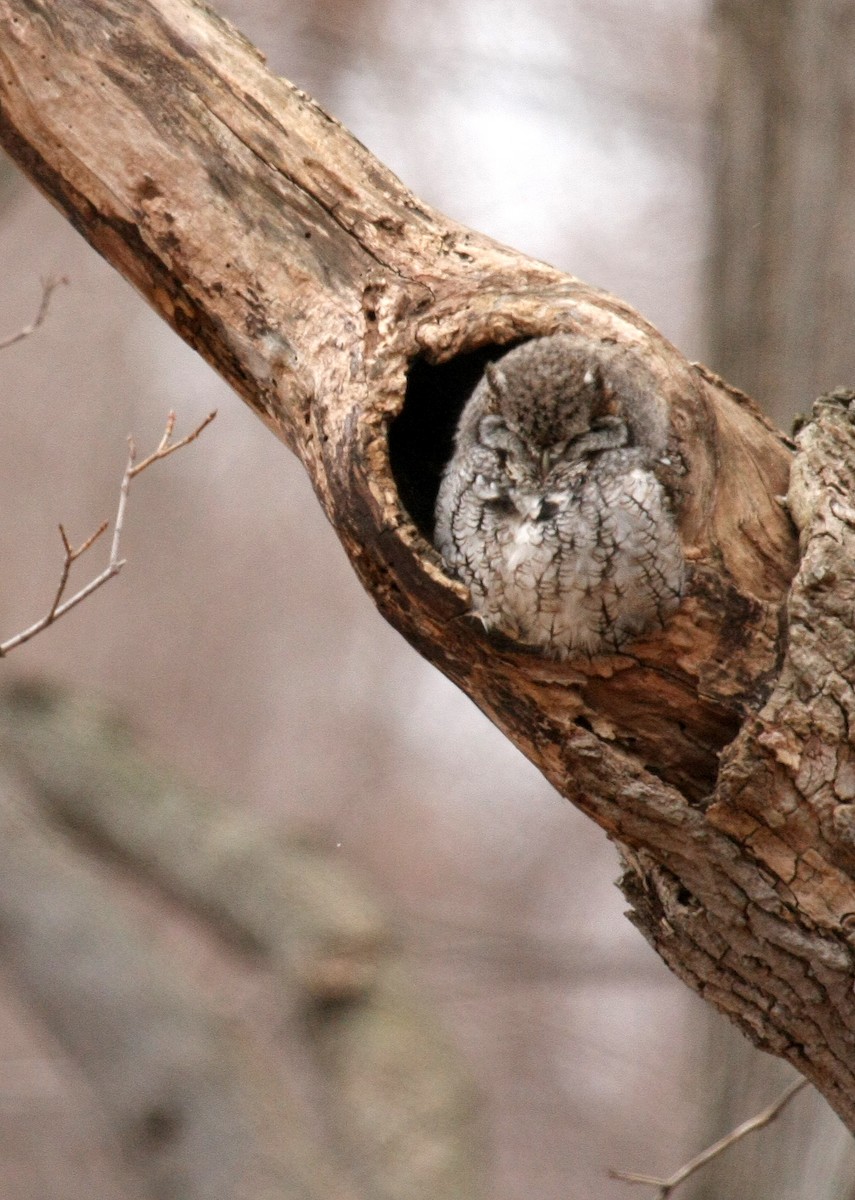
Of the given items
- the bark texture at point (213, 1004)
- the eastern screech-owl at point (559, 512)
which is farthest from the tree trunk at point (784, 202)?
the bark texture at point (213, 1004)

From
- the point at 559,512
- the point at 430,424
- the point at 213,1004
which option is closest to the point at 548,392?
the point at 559,512

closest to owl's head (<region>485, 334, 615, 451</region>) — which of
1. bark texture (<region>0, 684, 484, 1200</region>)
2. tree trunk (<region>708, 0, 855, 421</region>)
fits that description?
tree trunk (<region>708, 0, 855, 421</region>)

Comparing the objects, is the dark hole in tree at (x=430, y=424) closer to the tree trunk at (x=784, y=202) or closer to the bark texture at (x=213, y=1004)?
the tree trunk at (x=784, y=202)

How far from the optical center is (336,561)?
33.0ft

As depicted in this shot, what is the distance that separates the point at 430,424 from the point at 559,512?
74 centimetres

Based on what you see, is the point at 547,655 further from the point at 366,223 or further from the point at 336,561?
the point at 336,561

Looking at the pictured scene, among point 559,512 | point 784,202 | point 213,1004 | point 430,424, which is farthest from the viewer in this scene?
point 213,1004

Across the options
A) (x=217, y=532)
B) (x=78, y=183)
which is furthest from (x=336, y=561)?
(x=78, y=183)

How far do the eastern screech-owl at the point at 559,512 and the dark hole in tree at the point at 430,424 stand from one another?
12cm

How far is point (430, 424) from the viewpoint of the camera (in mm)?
3186

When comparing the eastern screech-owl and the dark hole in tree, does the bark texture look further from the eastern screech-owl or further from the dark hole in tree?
the eastern screech-owl

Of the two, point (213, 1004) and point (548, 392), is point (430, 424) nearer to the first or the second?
point (548, 392)

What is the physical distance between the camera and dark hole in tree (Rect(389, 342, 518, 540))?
2.94m

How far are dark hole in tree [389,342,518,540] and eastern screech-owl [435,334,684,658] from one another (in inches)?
4.6
